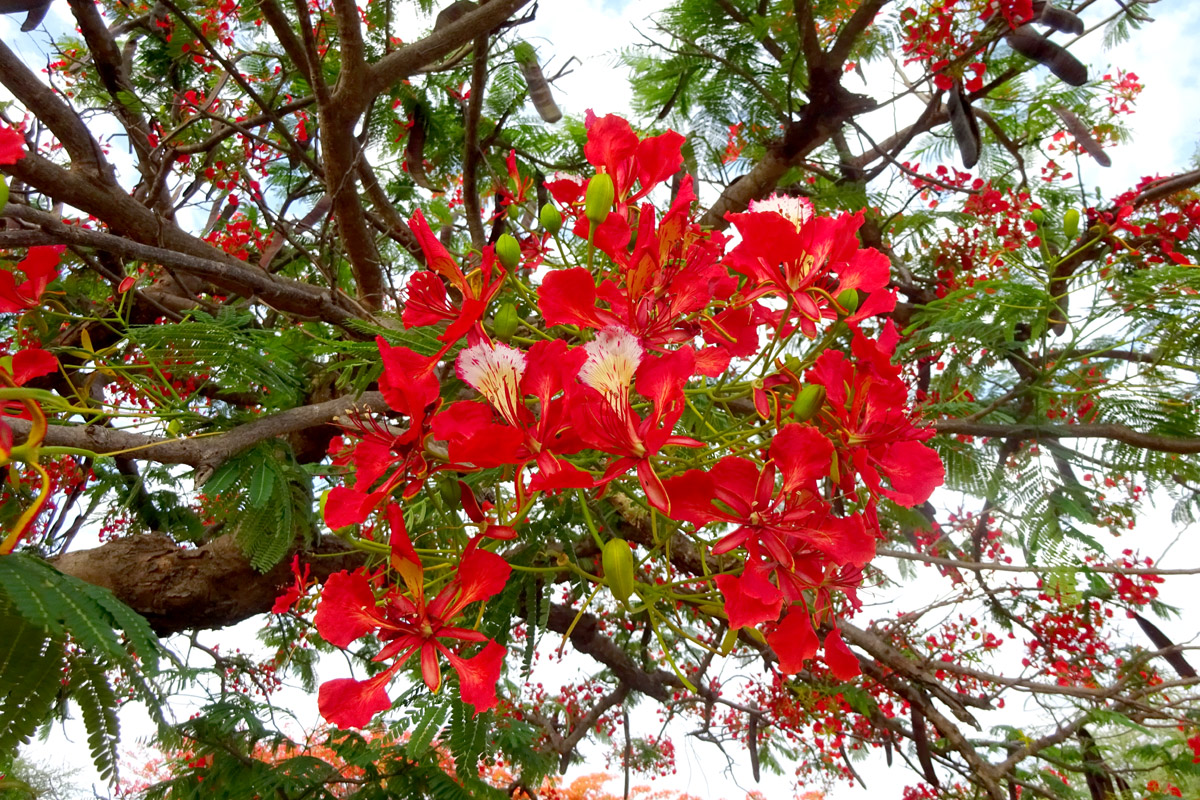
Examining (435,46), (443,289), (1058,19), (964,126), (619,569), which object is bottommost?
(619,569)

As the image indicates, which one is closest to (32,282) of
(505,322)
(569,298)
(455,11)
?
(505,322)

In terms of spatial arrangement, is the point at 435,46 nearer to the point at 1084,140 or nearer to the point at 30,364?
the point at 30,364

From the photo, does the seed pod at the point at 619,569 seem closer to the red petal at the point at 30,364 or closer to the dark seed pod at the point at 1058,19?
the red petal at the point at 30,364

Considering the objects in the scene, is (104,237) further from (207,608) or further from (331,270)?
(207,608)

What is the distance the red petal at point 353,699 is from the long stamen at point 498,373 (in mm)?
302

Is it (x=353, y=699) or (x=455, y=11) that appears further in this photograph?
(x=455, y=11)

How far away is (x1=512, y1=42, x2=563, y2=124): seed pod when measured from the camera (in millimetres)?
2973

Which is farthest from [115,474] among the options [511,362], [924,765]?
[924,765]

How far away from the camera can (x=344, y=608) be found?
0.68 m

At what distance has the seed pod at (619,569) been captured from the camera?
0.66 m

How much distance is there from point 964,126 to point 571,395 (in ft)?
7.39

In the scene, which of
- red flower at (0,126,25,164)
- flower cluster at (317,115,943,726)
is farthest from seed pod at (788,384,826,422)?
red flower at (0,126,25,164)

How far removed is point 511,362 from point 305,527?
1.45m

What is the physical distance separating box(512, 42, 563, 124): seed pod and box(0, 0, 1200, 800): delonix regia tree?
0.02m
